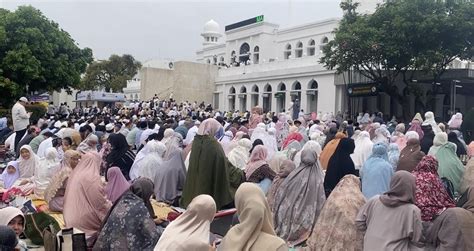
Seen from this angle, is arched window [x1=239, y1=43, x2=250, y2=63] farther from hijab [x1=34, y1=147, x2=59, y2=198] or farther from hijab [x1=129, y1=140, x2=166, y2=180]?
hijab [x1=34, y1=147, x2=59, y2=198]

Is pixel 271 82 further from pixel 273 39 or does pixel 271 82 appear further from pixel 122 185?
pixel 122 185

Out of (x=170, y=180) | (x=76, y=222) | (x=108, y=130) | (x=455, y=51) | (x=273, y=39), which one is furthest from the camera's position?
(x=273, y=39)

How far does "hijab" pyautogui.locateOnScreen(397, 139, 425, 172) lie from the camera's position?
261 inches

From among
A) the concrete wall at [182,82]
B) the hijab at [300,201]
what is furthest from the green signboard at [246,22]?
the hijab at [300,201]

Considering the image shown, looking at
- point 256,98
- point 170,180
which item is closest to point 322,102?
point 256,98

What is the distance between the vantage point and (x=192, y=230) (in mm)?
3254

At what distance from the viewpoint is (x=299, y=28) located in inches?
1245

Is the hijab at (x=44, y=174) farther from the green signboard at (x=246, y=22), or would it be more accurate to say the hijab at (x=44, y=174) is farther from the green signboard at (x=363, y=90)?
the green signboard at (x=246, y=22)

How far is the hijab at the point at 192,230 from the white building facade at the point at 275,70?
815 inches

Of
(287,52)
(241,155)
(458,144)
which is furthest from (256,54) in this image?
(241,155)

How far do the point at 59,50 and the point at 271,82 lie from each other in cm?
1169

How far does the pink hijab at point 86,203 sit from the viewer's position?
16.6 feet

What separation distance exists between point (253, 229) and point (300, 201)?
7.68ft

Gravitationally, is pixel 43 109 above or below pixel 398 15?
below
